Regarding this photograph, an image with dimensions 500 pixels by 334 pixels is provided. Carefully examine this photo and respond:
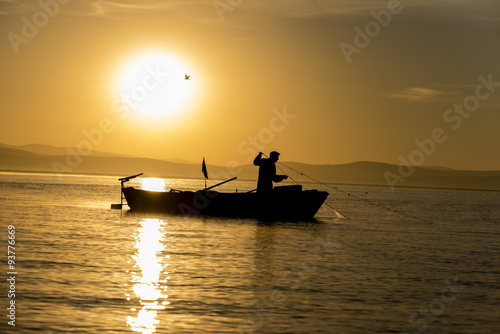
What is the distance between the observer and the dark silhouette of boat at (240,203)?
4794cm

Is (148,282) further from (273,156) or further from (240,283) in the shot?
(273,156)

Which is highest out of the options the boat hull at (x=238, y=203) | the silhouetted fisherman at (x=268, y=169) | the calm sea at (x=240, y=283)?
the silhouetted fisherman at (x=268, y=169)

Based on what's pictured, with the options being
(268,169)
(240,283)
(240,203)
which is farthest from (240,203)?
(240,283)

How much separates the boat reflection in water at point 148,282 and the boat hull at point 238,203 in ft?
49.3

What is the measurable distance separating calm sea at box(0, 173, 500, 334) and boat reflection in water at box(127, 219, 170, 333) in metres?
0.04

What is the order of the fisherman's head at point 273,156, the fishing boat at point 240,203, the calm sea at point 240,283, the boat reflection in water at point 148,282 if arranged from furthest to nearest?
the fishing boat at point 240,203
the fisherman's head at point 273,156
the calm sea at point 240,283
the boat reflection in water at point 148,282

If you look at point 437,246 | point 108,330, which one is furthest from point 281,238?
point 108,330

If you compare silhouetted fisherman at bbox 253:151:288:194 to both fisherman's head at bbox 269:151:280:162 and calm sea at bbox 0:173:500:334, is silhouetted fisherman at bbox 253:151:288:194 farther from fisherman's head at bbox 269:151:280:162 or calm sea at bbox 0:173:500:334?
calm sea at bbox 0:173:500:334

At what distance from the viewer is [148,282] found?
19.3 meters

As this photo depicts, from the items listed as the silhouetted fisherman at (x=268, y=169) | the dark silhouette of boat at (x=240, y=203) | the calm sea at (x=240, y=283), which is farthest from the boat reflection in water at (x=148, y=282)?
the dark silhouette of boat at (x=240, y=203)

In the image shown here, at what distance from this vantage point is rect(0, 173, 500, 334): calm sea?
14828 millimetres

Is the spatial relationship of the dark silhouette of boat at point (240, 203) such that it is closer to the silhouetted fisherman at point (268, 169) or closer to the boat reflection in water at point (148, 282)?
the silhouetted fisherman at point (268, 169)

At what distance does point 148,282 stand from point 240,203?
2976 centimetres

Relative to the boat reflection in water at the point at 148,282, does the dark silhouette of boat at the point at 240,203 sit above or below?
above
